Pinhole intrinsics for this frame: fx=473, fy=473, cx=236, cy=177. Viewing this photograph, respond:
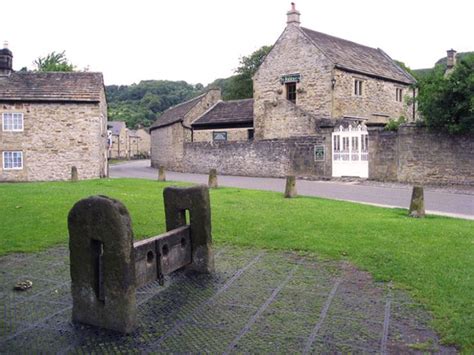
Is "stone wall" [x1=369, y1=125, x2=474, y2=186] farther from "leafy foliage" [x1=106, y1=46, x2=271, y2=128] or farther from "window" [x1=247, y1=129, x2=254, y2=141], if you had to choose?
"leafy foliage" [x1=106, y1=46, x2=271, y2=128]

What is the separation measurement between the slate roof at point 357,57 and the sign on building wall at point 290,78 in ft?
Answer: 8.28

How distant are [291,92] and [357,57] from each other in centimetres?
585

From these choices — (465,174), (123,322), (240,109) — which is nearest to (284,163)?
(465,174)

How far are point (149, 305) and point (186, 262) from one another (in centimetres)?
132

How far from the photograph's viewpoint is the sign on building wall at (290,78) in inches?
1298

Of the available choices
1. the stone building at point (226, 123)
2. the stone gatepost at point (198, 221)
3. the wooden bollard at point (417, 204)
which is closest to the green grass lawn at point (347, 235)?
the wooden bollard at point (417, 204)

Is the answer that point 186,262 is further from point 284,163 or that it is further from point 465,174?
point 284,163

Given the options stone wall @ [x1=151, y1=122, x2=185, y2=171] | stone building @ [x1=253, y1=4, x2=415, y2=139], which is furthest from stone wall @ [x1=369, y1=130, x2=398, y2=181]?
stone wall @ [x1=151, y1=122, x2=185, y2=171]

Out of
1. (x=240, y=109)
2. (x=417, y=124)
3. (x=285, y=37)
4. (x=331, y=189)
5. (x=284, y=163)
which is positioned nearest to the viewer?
(x=331, y=189)

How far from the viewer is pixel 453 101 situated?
2031 cm

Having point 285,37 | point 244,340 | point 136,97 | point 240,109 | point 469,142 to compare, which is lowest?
point 244,340

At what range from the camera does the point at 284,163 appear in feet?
91.5

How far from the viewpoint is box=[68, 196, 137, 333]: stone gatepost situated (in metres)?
5.11

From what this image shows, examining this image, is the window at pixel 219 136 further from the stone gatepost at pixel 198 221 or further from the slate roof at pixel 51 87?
the stone gatepost at pixel 198 221
